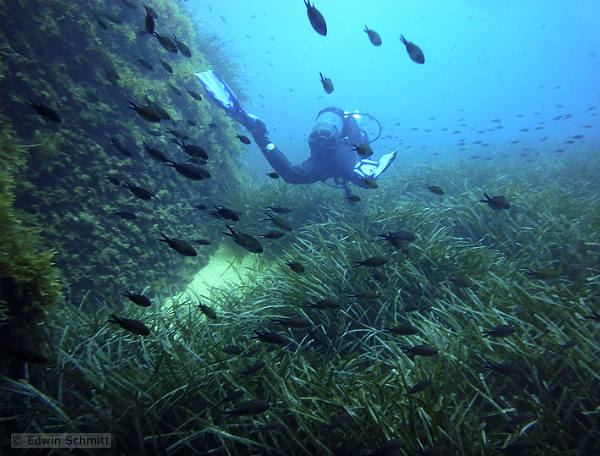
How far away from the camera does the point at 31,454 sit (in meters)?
1.71

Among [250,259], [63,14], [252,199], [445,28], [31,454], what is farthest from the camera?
[445,28]

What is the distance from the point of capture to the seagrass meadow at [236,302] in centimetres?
186

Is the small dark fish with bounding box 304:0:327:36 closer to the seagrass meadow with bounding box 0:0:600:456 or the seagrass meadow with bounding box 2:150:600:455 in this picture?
the seagrass meadow with bounding box 0:0:600:456

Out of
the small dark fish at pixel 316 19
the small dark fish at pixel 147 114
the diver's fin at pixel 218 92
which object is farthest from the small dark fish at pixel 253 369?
the diver's fin at pixel 218 92

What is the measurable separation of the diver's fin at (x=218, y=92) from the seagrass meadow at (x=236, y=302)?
2.17 feet

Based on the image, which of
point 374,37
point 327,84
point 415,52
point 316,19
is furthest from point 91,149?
point 415,52

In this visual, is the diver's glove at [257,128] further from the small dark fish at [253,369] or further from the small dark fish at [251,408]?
the small dark fish at [251,408]

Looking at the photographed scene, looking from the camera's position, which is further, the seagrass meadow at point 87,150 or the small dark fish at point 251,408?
the seagrass meadow at point 87,150

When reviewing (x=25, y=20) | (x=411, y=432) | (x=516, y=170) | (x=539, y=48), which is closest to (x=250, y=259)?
(x=411, y=432)

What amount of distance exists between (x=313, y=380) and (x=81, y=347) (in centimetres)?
249

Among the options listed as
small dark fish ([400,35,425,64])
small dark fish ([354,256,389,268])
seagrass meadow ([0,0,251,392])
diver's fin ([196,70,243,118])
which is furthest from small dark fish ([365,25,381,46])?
diver's fin ([196,70,243,118])

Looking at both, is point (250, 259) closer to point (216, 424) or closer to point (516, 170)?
point (216, 424)

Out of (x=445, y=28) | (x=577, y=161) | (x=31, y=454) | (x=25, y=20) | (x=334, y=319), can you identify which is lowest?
(x=577, y=161)

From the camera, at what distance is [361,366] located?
9.70ft
